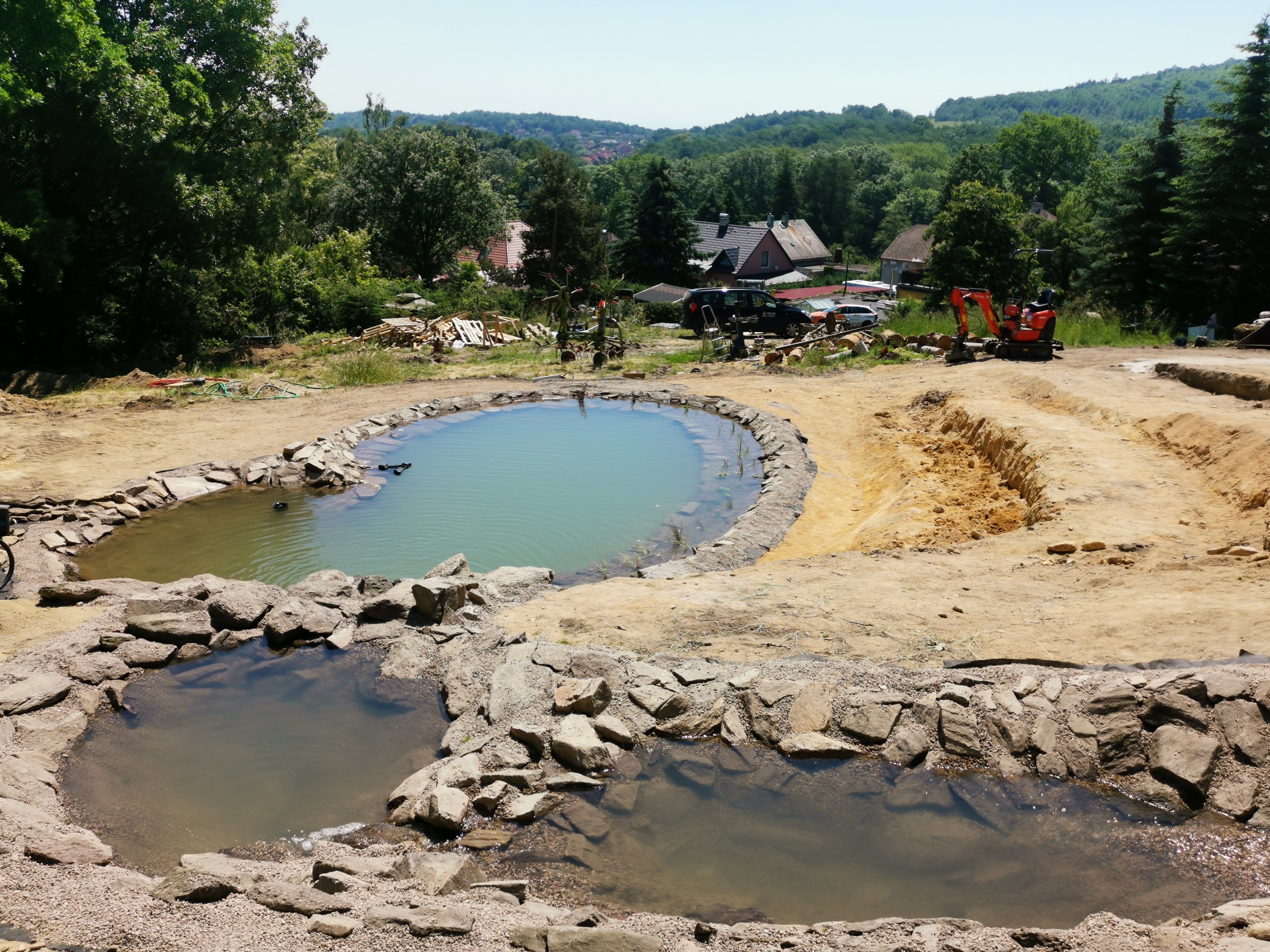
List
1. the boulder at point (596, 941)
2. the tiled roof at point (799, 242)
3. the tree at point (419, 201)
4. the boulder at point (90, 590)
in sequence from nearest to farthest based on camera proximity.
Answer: the boulder at point (596, 941)
the boulder at point (90, 590)
the tree at point (419, 201)
the tiled roof at point (799, 242)

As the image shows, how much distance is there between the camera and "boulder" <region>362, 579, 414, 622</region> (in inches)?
329

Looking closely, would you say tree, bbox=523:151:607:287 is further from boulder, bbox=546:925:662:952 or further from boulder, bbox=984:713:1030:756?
boulder, bbox=546:925:662:952

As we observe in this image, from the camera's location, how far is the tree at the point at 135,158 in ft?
57.8

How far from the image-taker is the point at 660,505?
12930 mm

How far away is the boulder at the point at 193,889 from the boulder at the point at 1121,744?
5.55 m

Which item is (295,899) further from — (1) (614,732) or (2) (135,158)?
(2) (135,158)

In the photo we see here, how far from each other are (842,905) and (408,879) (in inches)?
97.1

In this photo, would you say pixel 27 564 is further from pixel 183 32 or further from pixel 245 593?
pixel 183 32

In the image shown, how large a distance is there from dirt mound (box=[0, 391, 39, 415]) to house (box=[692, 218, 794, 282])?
5522cm

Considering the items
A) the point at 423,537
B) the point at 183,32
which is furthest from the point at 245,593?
the point at 183,32

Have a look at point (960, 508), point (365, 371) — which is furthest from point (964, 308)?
point (365, 371)

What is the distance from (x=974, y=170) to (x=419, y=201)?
65.7 metres

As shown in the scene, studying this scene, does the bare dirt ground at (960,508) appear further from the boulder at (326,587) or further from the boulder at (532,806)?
the boulder at (532,806)

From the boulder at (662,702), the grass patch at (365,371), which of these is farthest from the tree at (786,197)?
the boulder at (662,702)
